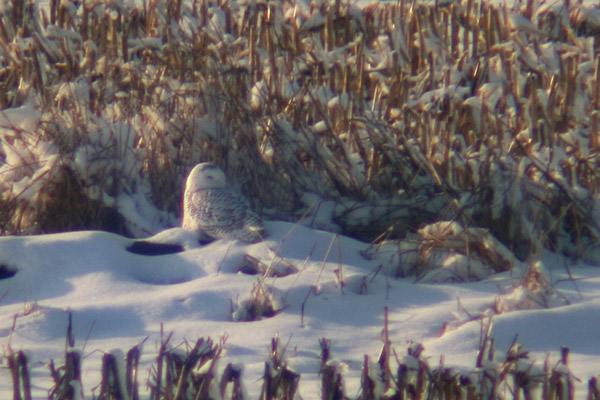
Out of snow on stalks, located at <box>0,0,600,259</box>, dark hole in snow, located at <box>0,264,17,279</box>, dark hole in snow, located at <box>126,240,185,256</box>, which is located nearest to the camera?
dark hole in snow, located at <box>0,264,17,279</box>

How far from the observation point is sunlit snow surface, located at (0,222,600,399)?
268cm

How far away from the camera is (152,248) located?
3.59 metres

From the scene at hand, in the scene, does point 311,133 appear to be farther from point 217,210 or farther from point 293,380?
point 293,380

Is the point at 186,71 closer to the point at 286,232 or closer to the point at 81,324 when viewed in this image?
the point at 286,232

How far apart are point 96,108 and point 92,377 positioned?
90.7 inches

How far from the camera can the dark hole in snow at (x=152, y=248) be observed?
11.7ft

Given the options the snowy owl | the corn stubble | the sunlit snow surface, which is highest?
the snowy owl

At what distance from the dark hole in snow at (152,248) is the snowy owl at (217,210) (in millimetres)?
116

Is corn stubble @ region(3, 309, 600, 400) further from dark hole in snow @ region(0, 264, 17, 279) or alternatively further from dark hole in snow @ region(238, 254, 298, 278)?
dark hole in snow @ region(0, 264, 17, 279)

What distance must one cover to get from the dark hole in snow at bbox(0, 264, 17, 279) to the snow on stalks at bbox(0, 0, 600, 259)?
474 millimetres

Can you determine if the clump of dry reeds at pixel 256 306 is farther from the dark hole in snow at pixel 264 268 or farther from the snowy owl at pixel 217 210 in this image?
the snowy owl at pixel 217 210

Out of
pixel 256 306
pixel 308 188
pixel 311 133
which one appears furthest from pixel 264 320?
pixel 311 133

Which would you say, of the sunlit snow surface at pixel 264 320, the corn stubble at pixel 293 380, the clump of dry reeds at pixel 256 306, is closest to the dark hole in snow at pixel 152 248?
the sunlit snow surface at pixel 264 320

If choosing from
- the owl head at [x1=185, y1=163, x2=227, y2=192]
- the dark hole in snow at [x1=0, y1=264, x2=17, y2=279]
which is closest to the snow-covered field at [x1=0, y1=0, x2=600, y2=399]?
the dark hole in snow at [x1=0, y1=264, x2=17, y2=279]
